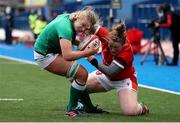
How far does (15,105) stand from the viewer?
1090 cm

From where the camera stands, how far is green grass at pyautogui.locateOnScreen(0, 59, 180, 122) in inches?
373

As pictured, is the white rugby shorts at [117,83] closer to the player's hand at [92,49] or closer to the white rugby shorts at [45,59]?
the white rugby shorts at [45,59]

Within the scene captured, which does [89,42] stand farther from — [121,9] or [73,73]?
[121,9]

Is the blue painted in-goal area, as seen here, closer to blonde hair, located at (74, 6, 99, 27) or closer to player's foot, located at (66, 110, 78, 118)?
player's foot, located at (66, 110, 78, 118)

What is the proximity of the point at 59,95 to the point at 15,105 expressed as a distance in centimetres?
193

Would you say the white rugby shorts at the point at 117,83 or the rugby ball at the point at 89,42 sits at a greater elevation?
the rugby ball at the point at 89,42

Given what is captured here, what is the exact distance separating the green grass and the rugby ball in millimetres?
980

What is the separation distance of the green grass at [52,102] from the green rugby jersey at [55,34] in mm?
927

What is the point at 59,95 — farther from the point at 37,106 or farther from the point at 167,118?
the point at 167,118

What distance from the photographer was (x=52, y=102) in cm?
1151

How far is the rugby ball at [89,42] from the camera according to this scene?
9391 millimetres

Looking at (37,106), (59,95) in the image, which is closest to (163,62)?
(59,95)

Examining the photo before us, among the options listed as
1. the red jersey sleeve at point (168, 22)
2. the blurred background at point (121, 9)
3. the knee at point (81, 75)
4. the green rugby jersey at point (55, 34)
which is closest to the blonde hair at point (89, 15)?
the green rugby jersey at point (55, 34)

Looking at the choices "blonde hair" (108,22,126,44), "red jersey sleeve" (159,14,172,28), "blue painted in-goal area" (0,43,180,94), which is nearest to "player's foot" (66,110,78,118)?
"blonde hair" (108,22,126,44)
